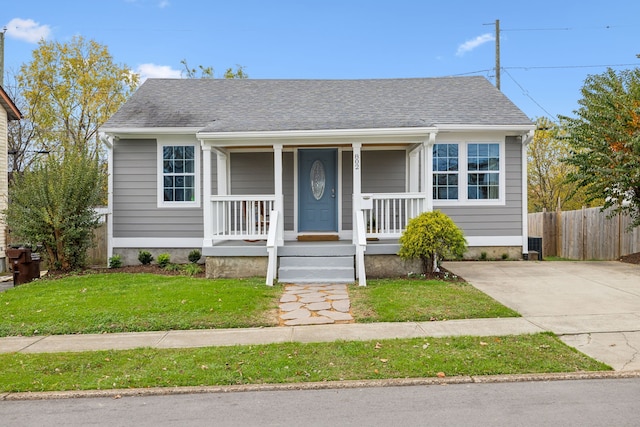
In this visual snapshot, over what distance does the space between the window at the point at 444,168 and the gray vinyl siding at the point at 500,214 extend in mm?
460

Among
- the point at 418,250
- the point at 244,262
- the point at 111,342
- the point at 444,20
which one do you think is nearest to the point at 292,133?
the point at 244,262

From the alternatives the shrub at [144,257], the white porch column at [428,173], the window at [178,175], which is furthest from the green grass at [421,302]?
the shrub at [144,257]

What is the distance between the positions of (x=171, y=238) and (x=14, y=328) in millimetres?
5340

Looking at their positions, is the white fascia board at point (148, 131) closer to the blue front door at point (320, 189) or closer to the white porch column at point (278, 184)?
the white porch column at point (278, 184)

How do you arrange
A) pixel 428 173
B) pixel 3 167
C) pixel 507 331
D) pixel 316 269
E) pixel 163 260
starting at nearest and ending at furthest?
pixel 507 331 → pixel 316 269 → pixel 428 173 → pixel 163 260 → pixel 3 167

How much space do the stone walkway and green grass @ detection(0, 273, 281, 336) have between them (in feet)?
0.70

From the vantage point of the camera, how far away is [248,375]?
4.15 meters

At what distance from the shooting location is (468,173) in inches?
444

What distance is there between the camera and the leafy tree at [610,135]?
10031 millimetres

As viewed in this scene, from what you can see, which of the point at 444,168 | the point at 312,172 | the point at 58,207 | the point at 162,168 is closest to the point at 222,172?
the point at 162,168

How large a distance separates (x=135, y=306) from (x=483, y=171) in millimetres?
8316

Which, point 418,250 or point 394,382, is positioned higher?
point 418,250

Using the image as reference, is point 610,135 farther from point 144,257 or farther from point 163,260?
point 144,257

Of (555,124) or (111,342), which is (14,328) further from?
(555,124)
